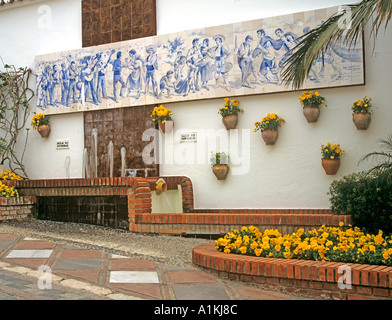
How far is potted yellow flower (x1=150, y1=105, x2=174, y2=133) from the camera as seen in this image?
8984mm

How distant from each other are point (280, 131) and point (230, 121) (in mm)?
887

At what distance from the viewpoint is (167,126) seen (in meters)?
9.01

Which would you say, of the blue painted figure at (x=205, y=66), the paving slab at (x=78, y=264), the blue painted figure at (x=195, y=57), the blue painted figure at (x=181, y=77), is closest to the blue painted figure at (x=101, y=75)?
the blue painted figure at (x=181, y=77)

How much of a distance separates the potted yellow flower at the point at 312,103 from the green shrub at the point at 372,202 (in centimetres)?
186

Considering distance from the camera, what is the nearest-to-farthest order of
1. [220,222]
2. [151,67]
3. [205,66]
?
[220,222]
[205,66]
[151,67]

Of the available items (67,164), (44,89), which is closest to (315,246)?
(67,164)

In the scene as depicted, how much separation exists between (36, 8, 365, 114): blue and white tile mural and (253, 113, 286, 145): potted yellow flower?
47 cm

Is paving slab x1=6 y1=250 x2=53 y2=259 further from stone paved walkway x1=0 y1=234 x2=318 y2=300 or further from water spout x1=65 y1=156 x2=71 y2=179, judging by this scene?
water spout x1=65 y1=156 x2=71 y2=179

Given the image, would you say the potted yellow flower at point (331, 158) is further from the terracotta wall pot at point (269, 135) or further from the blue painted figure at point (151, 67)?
the blue painted figure at point (151, 67)

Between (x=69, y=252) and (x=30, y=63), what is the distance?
649cm

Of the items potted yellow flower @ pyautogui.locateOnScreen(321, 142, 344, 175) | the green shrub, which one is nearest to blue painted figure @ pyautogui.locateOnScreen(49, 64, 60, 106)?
potted yellow flower @ pyautogui.locateOnScreen(321, 142, 344, 175)

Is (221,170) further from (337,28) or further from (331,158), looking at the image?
(337,28)

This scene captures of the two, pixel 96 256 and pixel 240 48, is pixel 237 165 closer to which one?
pixel 240 48

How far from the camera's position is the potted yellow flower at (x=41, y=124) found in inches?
404
